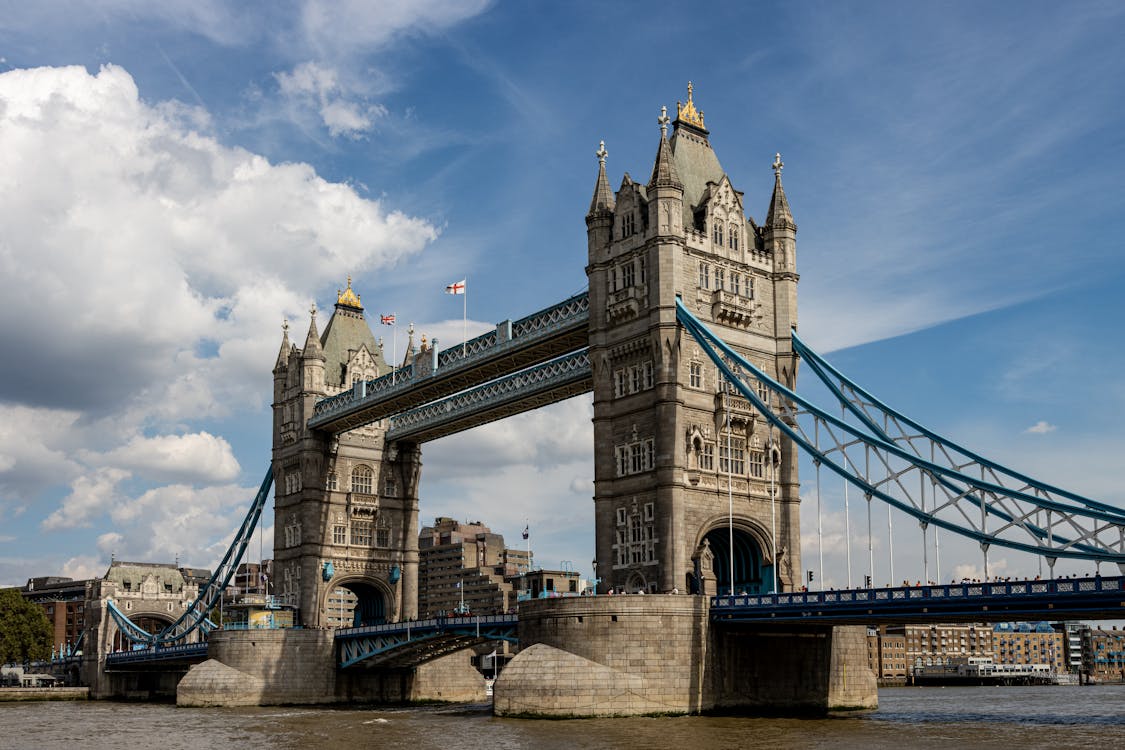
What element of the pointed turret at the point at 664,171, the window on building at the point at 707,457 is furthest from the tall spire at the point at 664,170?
the window on building at the point at 707,457

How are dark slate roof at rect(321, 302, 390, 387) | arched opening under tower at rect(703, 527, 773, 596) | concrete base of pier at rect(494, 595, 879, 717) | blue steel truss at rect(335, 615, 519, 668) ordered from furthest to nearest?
dark slate roof at rect(321, 302, 390, 387) → blue steel truss at rect(335, 615, 519, 668) → arched opening under tower at rect(703, 527, 773, 596) → concrete base of pier at rect(494, 595, 879, 717)

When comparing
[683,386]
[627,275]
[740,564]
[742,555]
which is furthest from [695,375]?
[740,564]

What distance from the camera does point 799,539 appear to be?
73.6 m

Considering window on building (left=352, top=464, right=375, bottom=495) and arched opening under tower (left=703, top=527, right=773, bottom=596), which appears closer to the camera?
arched opening under tower (left=703, top=527, right=773, bottom=596)

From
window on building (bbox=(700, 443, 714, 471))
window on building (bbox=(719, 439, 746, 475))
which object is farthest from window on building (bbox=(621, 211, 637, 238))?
window on building (bbox=(719, 439, 746, 475))

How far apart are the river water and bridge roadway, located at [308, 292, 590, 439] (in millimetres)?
22844

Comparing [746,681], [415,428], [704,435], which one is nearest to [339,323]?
[415,428]

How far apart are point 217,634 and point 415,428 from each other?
22.2 metres

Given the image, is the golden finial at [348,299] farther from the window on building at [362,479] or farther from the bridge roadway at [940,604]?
the bridge roadway at [940,604]

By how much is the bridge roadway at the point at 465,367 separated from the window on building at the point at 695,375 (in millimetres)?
8793

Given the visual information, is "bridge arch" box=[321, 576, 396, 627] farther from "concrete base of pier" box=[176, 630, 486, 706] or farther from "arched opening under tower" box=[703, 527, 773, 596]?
"arched opening under tower" box=[703, 527, 773, 596]

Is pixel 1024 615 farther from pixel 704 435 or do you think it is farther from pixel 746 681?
pixel 704 435

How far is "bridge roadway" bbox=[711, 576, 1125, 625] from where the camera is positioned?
171 ft

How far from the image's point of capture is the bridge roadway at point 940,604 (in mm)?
52031
